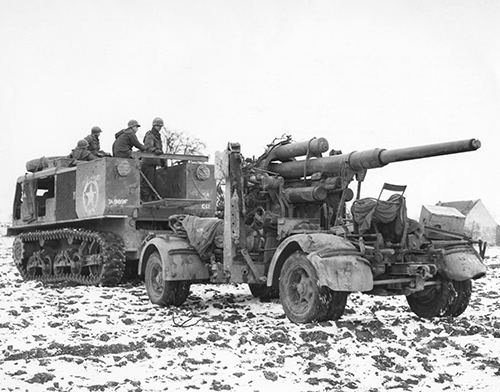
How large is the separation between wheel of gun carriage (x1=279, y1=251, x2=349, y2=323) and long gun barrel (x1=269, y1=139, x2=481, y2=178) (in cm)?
136

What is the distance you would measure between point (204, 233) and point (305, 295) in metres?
2.57

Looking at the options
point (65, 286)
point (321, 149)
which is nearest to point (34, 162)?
point (65, 286)

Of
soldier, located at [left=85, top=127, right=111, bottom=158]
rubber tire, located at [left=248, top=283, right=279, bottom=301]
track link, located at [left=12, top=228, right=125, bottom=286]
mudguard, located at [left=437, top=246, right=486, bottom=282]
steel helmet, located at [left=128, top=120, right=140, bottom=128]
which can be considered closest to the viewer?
mudguard, located at [left=437, top=246, right=486, bottom=282]

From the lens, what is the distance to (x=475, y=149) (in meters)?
8.22

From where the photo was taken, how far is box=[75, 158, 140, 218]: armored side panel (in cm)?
1409

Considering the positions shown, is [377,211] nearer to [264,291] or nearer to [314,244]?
[314,244]

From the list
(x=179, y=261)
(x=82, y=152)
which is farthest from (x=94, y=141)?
(x=179, y=261)

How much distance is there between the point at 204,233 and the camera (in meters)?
11.1

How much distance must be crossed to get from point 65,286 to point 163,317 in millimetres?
5065

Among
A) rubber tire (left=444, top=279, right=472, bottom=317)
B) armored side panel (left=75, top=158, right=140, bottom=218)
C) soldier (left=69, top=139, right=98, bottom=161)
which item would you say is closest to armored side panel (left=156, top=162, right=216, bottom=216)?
armored side panel (left=75, top=158, right=140, bottom=218)

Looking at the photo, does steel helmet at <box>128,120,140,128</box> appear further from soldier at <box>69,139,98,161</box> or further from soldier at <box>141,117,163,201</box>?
soldier at <box>69,139,98,161</box>

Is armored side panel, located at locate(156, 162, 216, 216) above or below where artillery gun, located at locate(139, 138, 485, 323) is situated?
above

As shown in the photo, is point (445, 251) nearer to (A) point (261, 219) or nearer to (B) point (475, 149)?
(B) point (475, 149)

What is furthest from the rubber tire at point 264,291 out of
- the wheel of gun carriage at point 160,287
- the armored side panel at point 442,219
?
the armored side panel at point 442,219
